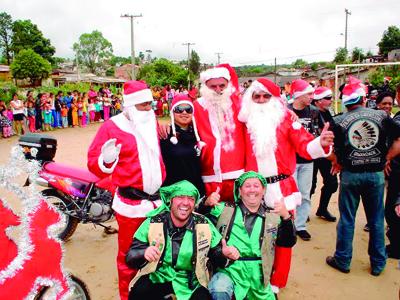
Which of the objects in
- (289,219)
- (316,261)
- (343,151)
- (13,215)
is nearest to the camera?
(13,215)

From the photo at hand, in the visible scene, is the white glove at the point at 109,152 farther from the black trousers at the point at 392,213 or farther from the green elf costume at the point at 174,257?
the black trousers at the point at 392,213

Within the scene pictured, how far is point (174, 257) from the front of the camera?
A: 2480 millimetres

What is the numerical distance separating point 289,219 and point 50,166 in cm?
290

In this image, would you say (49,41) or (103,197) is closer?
(103,197)

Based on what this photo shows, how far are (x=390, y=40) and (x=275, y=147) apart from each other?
5652 cm

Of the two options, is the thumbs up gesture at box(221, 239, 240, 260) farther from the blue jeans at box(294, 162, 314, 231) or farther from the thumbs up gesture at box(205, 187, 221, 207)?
the blue jeans at box(294, 162, 314, 231)

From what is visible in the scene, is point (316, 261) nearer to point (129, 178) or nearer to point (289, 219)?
point (289, 219)

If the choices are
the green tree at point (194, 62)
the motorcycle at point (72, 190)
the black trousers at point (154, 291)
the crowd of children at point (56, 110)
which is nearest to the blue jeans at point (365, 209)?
the black trousers at point (154, 291)

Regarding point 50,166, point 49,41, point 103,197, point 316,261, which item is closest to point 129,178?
point 103,197

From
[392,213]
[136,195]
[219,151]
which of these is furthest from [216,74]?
[392,213]

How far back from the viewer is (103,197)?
13.8 ft

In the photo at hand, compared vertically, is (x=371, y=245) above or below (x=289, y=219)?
below

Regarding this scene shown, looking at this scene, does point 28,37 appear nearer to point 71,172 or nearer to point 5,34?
point 5,34

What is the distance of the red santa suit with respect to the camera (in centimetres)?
299
